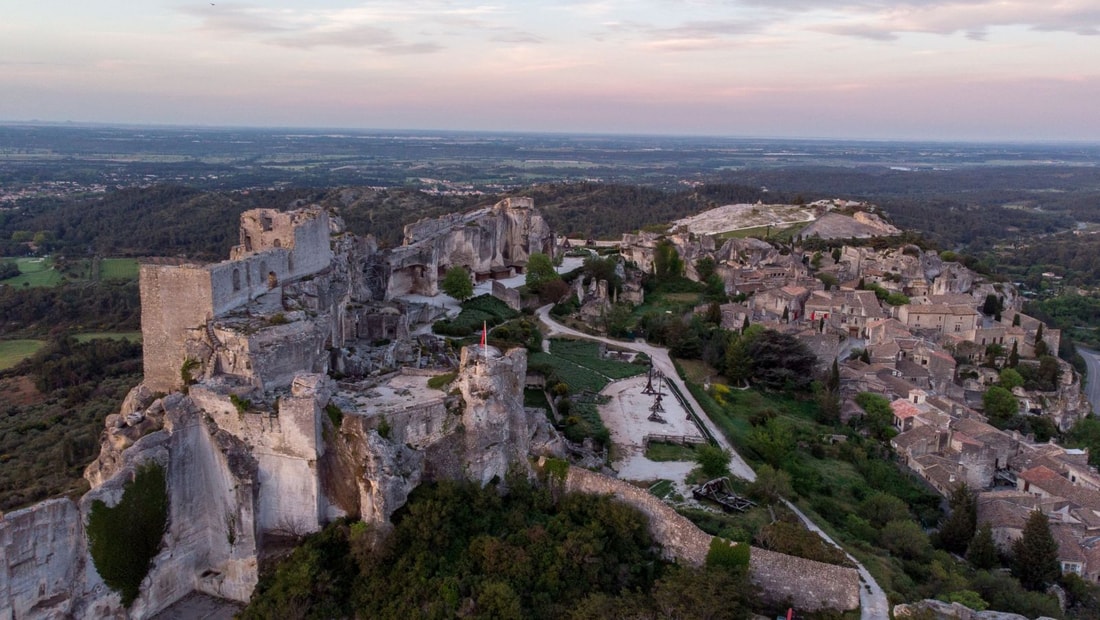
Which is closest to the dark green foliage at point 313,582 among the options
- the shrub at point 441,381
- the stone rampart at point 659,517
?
the shrub at point 441,381

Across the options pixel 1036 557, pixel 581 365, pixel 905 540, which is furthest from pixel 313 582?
pixel 1036 557

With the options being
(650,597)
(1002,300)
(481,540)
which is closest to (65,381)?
(481,540)

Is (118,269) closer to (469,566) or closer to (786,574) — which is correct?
(469,566)

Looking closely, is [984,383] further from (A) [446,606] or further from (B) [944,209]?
(B) [944,209]

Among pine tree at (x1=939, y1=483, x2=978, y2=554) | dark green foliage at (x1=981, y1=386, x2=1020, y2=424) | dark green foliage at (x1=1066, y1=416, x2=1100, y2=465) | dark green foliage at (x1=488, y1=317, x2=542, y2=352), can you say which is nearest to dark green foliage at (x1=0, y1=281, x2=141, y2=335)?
dark green foliage at (x1=488, y1=317, x2=542, y2=352)

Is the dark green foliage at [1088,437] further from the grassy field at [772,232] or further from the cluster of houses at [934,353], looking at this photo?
the grassy field at [772,232]

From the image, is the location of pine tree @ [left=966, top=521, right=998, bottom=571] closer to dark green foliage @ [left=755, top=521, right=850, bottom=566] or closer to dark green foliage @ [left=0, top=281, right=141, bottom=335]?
dark green foliage @ [left=755, top=521, right=850, bottom=566]

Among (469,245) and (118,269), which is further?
(118,269)
